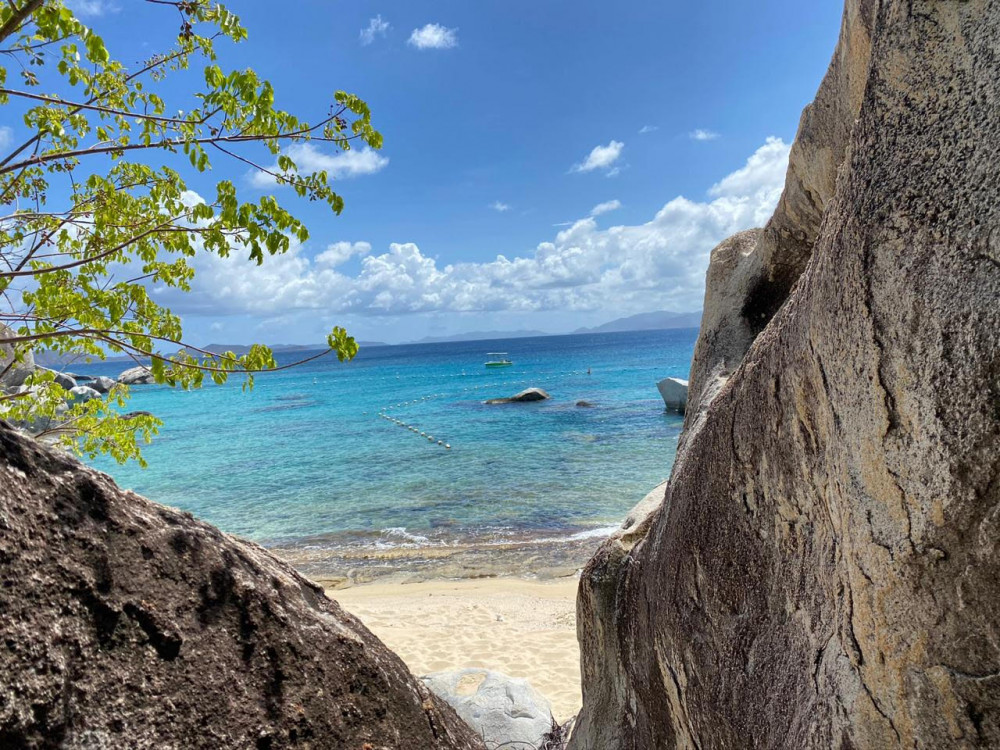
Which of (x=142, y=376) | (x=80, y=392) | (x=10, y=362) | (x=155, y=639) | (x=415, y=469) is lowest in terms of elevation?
(x=415, y=469)

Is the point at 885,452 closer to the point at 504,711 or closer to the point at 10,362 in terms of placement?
the point at 504,711

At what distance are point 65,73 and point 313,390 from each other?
258 ft

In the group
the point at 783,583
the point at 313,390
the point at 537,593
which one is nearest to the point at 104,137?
the point at 783,583

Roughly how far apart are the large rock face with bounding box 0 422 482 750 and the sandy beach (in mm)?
6872

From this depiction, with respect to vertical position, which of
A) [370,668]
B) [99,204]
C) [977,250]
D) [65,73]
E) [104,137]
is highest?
[65,73]

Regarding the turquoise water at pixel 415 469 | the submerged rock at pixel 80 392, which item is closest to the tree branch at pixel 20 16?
the submerged rock at pixel 80 392

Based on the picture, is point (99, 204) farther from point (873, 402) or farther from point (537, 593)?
point (537, 593)

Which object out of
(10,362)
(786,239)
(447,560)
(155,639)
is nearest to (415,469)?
(447,560)

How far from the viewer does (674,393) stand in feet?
134

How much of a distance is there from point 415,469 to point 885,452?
89.0ft

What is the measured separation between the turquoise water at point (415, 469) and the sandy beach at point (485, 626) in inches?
144

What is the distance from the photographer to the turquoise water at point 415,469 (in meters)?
20.4

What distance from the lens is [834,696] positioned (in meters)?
2.35

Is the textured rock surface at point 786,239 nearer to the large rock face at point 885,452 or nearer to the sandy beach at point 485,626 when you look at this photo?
the large rock face at point 885,452
